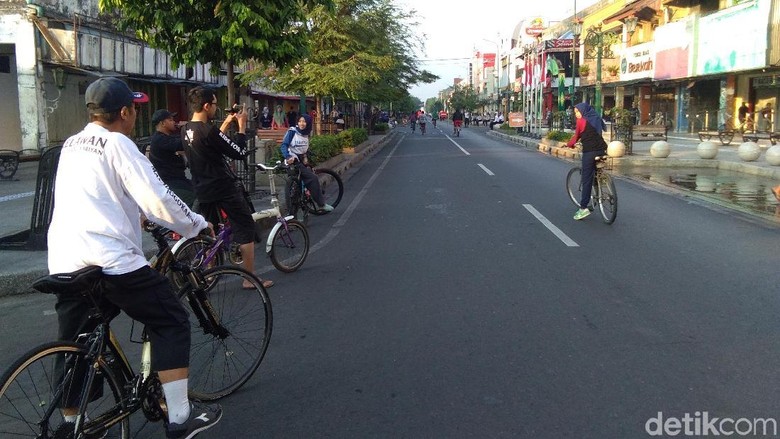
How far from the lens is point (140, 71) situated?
77.2ft

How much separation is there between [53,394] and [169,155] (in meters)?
4.21

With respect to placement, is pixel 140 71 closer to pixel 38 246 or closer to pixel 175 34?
pixel 175 34

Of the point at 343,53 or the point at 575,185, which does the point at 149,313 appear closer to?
the point at 575,185

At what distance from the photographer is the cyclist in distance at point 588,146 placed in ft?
32.9

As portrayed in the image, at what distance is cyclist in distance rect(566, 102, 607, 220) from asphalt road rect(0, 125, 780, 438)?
0.45m

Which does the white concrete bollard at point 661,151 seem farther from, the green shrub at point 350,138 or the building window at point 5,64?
the building window at point 5,64

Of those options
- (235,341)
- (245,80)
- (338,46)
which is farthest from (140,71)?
(235,341)

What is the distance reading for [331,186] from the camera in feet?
47.9

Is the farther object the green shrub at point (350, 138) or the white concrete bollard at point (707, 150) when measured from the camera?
the green shrub at point (350, 138)

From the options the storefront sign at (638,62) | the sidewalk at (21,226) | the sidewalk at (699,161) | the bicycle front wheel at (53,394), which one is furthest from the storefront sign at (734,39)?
the bicycle front wheel at (53,394)

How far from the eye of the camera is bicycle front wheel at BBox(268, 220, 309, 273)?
7109 mm

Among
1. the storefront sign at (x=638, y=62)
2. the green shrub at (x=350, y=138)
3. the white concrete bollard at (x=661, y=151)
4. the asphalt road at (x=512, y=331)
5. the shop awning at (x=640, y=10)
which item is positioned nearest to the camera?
the asphalt road at (x=512, y=331)

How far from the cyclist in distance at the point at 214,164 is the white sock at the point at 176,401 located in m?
2.81

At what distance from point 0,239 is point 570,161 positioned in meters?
17.2
